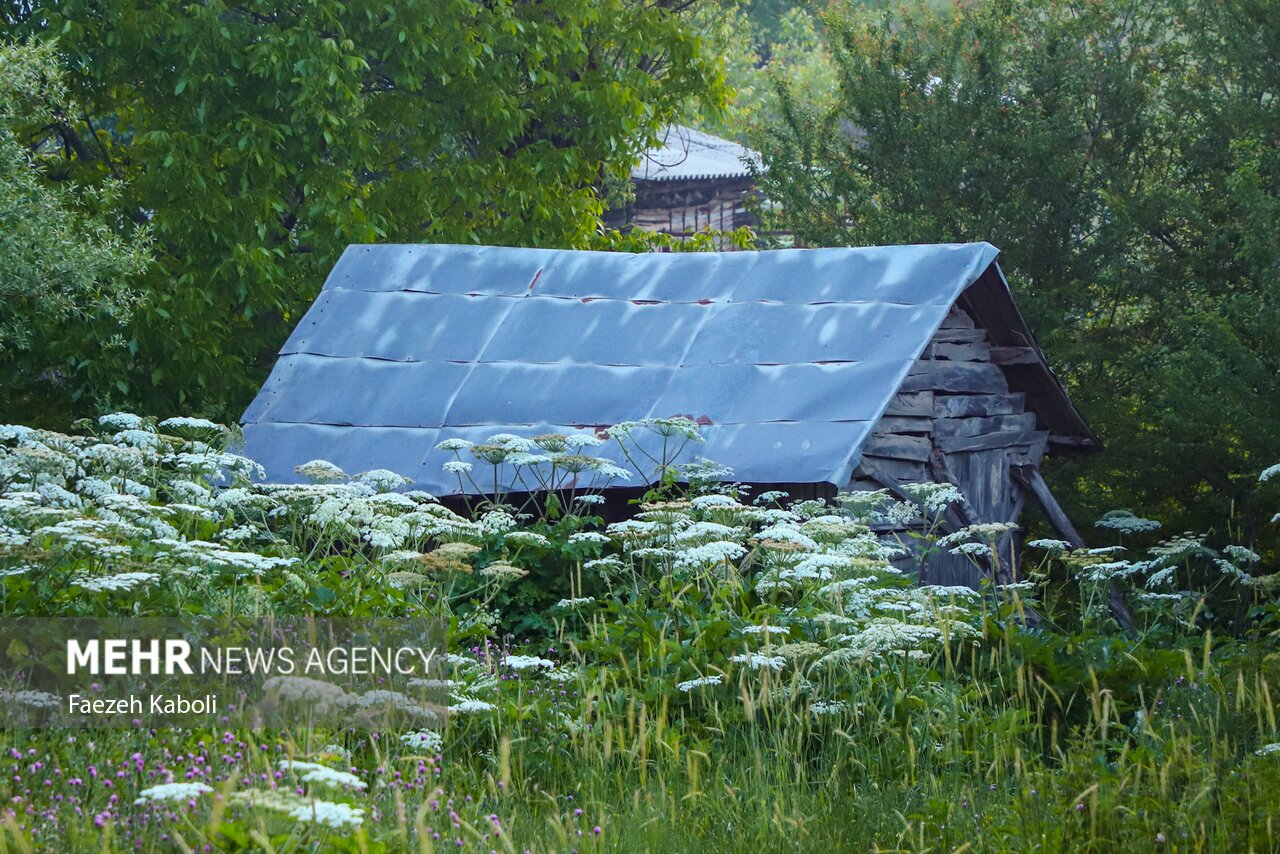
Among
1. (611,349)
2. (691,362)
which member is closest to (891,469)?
(691,362)

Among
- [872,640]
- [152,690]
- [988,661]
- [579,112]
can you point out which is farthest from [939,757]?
[579,112]

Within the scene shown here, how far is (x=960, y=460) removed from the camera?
1216cm

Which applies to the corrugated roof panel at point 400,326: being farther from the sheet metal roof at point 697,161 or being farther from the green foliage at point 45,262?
the sheet metal roof at point 697,161

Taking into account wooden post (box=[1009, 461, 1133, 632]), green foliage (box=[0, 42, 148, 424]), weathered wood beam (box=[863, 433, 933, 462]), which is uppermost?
green foliage (box=[0, 42, 148, 424])

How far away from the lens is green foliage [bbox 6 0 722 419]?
48.9 ft

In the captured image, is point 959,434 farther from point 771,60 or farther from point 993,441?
point 771,60

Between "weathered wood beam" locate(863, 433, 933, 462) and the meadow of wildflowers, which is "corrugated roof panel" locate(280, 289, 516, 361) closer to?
the meadow of wildflowers

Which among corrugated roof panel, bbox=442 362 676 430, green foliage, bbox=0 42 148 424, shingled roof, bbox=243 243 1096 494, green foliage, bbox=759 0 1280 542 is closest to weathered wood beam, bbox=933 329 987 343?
shingled roof, bbox=243 243 1096 494

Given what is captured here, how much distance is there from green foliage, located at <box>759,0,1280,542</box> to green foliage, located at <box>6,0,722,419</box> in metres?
2.39

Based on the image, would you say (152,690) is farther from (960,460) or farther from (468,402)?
(960,460)

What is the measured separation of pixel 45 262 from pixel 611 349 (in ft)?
15.2

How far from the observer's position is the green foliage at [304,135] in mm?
14906

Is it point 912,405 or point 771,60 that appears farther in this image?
point 771,60

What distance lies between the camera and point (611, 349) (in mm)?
11312
